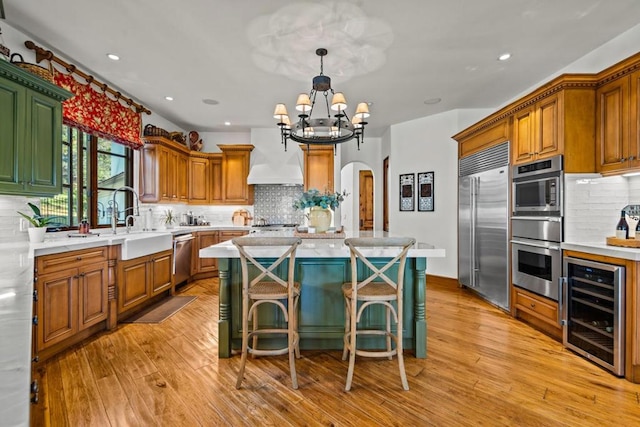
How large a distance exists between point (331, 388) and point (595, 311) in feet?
7.36

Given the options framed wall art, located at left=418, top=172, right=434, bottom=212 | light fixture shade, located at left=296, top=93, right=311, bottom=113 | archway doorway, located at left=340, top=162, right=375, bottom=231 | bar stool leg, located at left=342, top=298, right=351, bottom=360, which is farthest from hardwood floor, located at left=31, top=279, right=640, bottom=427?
archway doorway, located at left=340, top=162, right=375, bottom=231

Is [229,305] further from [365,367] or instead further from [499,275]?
[499,275]

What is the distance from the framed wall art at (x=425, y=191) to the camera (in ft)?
17.1

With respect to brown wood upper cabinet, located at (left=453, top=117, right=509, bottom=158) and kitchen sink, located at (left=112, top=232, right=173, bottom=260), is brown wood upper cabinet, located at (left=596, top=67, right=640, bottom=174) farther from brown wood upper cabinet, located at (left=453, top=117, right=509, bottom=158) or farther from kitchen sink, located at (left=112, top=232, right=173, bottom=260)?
kitchen sink, located at (left=112, top=232, right=173, bottom=260)

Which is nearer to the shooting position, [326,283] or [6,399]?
[6,399]

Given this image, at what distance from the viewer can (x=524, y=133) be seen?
3260 mm

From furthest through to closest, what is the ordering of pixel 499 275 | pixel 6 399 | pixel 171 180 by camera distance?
pixel 171 180
pixel 499 275
pixel 6 399

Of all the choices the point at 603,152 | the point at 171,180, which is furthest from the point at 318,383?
the point at 171,180

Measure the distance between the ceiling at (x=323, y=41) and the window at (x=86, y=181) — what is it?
0.85 metres

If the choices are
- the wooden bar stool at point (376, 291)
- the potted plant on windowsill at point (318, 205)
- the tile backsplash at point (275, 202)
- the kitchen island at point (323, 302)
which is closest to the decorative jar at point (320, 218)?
the potted plant on windowsill at point (318, 205)

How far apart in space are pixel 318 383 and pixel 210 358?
3.24 ft

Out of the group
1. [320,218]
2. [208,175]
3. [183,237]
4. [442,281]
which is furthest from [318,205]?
[208,175]

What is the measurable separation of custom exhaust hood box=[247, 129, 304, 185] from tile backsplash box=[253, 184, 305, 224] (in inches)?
15.0

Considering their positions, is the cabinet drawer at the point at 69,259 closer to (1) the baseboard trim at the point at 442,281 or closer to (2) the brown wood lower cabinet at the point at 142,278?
(2) the brown wood lower cabinet at the point at 142,278
